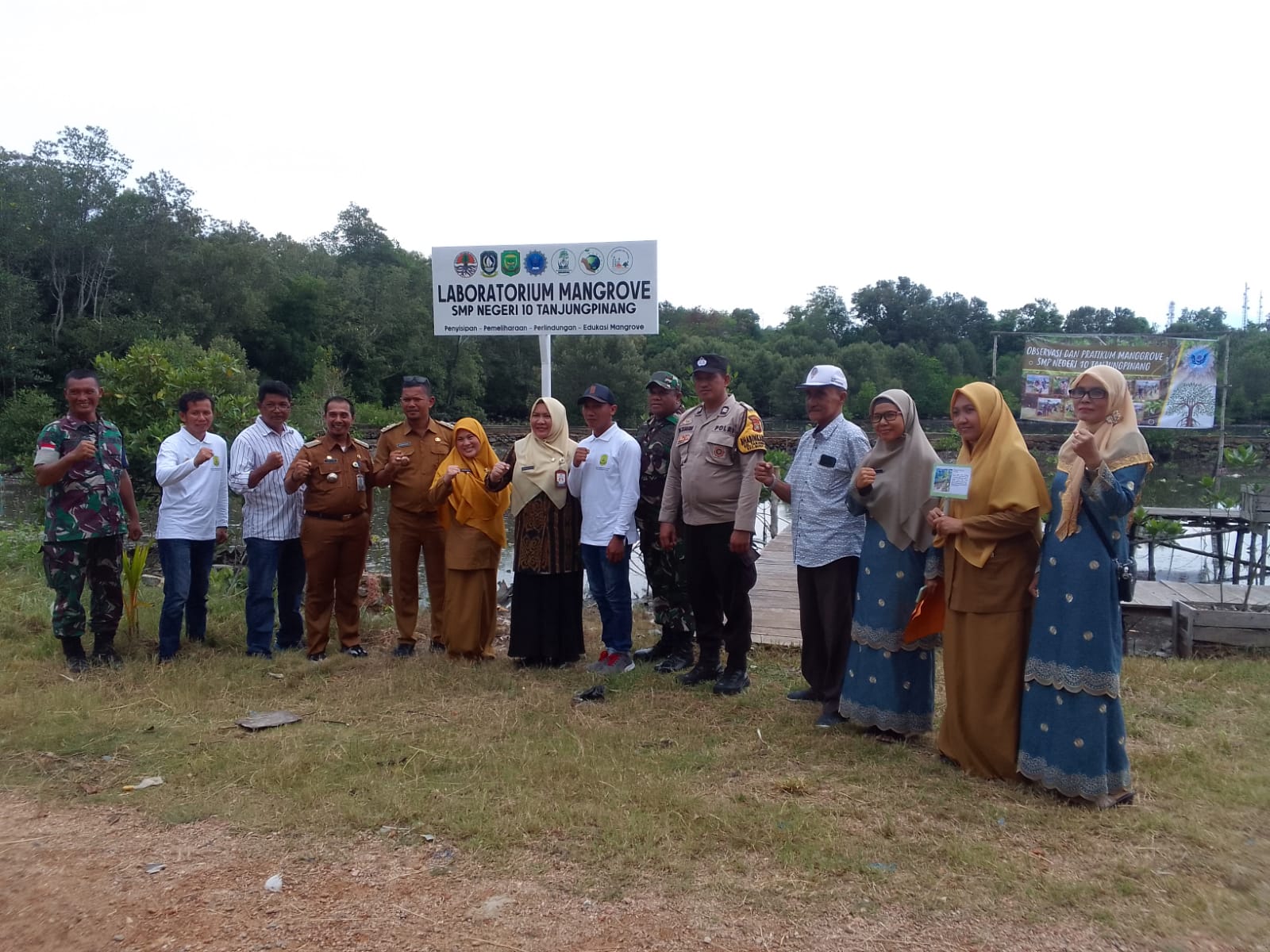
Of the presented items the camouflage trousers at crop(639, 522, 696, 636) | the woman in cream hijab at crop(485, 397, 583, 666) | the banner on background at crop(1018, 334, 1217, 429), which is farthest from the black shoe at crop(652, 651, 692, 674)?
the banner on background at crop(1018, 334, 1217, 429)

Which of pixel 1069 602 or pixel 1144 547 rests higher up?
pixel 1069 602

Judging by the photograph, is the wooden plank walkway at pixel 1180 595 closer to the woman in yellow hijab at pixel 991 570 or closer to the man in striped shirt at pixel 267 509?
the woman in yellow hijab at pixel 991 570

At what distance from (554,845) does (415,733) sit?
133 cm

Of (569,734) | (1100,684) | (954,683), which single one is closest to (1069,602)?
(1100,684)

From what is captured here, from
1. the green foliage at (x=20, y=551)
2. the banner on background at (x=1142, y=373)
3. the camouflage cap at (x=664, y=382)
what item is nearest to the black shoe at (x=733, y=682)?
the camouflage cap at (x=664, y=382)

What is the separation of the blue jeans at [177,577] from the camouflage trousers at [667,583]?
257cm

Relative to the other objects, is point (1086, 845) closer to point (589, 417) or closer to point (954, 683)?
point (954, 683)

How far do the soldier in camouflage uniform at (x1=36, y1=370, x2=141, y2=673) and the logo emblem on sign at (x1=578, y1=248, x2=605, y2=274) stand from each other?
11.0 ft

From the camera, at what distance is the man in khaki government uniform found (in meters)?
4.67

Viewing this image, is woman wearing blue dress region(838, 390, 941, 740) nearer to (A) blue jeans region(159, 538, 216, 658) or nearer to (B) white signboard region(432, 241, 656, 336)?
(B) white signboard region(432, 241, 656, 336)

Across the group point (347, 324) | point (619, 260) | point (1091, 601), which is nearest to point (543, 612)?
point (619, 260)

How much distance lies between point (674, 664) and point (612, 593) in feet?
1.85

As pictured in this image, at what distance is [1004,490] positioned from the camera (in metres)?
3.53

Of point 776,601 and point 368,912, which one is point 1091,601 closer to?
point 368,912
